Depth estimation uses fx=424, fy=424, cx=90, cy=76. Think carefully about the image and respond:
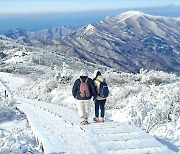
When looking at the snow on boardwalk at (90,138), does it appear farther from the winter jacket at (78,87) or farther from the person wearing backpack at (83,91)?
the winter jacket at (78,87)

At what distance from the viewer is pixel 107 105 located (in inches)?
763

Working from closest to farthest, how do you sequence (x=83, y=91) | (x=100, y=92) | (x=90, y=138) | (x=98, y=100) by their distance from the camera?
1. (x=90, y=138)
2. (x=83, y=91)
3. (x=100, y=92)
4. (x=98, y=100)

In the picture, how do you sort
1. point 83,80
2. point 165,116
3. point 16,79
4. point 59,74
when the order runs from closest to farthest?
point 83,80 → point 165,116 → point 59,74 → point 16,79

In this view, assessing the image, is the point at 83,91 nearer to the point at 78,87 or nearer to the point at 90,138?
the point at 78,87

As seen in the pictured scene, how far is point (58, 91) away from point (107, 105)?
17.0 feet

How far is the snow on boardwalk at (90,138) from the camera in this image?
944cm

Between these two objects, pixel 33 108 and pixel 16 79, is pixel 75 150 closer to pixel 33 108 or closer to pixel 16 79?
pixel 33 108

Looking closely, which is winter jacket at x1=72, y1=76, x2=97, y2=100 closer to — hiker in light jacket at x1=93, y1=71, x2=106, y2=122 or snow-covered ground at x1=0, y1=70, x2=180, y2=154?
hiker in light jacket at x1=93, y1=71, x2=106, y2=122

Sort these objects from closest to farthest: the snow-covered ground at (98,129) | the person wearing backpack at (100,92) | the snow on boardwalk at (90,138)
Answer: the snow on boardwalk at (90,138)
the snow-covered ground at (98,129)
the person wearing backpack at (100,92)

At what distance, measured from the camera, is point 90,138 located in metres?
10.3

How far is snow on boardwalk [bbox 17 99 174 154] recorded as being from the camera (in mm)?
9438

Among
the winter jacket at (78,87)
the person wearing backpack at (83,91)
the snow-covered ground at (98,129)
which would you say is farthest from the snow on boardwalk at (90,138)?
the winter jacket at (78,87)

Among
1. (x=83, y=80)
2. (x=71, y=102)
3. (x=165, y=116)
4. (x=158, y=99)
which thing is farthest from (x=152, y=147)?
(x=71, y=102)

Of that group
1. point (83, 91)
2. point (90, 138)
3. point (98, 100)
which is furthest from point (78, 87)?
point (90, 138)
